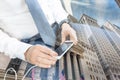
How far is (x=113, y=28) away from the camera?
769mm

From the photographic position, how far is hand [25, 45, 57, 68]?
53 centimetres

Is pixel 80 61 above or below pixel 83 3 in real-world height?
below

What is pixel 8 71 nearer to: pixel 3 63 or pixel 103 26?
pixel 3 63

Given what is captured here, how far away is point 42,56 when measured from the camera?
0.54m

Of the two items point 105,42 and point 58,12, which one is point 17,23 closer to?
point 58,12

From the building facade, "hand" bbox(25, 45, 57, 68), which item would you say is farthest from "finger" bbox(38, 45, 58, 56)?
the building facade

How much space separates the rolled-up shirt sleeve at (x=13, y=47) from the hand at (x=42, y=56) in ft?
0.09

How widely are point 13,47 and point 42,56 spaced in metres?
0.09

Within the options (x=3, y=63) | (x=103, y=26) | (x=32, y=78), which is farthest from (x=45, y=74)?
(x=103, y=26)

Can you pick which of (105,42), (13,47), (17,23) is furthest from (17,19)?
(105,42)

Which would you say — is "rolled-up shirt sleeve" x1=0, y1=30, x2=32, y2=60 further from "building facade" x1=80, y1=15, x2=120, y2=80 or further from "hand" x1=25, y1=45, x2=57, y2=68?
"building facade" x1=80, y1=15, x2=120, y2=80

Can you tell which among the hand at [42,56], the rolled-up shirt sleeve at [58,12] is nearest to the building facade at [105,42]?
the rolled-up shirt sleeve at [58,12]

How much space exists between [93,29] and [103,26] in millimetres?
37

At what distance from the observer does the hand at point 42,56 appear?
53 centimetres
